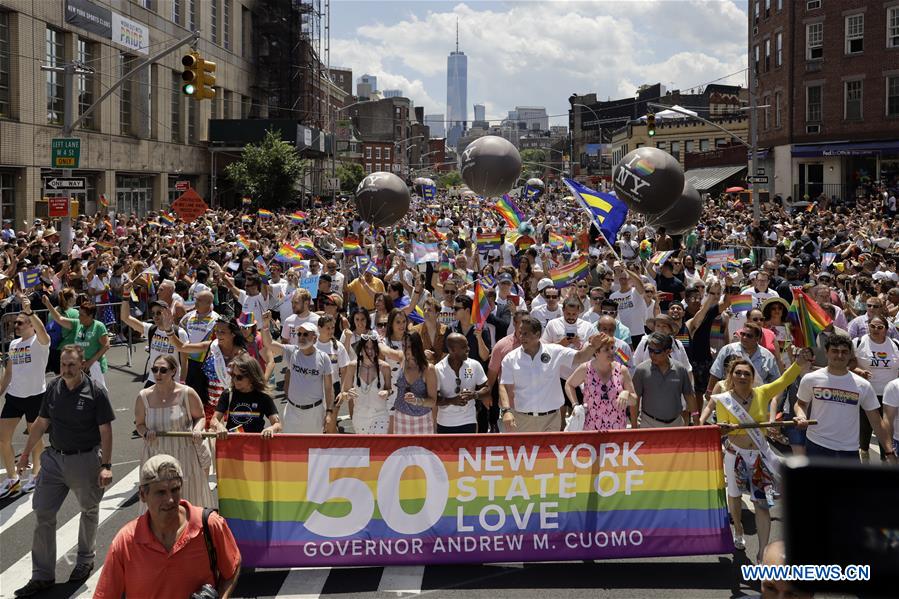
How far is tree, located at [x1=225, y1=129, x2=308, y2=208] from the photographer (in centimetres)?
4991

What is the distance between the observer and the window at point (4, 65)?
107ft

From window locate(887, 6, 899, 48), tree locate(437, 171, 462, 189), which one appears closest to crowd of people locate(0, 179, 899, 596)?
window locate(887, 6, 899, 48)

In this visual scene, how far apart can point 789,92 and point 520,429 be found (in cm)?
4331

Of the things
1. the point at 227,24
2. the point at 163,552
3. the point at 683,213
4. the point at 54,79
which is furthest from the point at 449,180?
the point at 163,552

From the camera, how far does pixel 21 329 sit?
889cm

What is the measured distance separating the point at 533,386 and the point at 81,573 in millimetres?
3933

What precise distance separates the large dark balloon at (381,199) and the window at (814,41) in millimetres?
30472

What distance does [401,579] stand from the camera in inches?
267

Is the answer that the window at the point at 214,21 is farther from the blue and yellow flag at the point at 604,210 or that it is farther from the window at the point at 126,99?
the blue and yellow flag at the point at 604,210

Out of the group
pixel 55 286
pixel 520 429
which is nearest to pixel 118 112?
pixel 55 286

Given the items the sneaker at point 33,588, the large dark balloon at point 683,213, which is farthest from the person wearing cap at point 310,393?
the large dark balloon at point 683,213

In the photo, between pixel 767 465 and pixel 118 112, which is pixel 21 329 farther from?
pixel 118 112

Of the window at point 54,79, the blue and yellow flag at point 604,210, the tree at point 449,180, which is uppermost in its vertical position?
the tree at point 449,180

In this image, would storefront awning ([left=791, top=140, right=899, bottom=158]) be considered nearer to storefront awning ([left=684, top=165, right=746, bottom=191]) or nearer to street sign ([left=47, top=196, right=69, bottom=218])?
storefront awning ([left=684, top=165, right=746, bottom=191])
